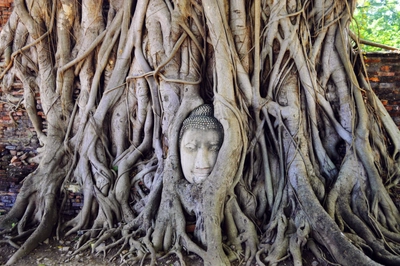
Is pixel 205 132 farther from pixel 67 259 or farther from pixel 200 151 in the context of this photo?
pixel 67 259

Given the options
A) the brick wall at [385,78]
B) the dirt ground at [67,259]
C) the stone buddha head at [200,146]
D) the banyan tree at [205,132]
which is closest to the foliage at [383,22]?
the brick wall at [385,78]

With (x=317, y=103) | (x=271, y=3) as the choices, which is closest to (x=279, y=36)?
(x=271, y=3)

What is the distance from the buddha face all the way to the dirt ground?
685 millimetres

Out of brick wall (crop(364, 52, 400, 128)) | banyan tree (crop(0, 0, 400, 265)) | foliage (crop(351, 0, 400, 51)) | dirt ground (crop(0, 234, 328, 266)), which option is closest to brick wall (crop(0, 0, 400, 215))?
brick wall (crop(364, 52, 400, 128))

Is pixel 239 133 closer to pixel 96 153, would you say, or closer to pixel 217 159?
pixel 217 159

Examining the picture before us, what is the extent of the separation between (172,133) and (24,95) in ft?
6.41

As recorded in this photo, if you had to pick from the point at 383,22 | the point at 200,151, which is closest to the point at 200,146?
the point at 200,151

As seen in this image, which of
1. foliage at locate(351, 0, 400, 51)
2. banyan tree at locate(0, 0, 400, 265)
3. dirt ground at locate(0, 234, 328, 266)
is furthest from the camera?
foliage at locate(351, 0, 400, 51)

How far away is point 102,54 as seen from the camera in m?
3.53

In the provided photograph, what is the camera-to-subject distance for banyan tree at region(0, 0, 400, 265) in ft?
9.07

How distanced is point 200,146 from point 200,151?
0.15ft

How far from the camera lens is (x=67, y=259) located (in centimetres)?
273

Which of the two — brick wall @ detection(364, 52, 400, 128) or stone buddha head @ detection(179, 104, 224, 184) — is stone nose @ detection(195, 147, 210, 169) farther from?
brick wall @ detection(364, 52, 400, 128)

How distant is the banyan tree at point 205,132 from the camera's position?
109 inches
